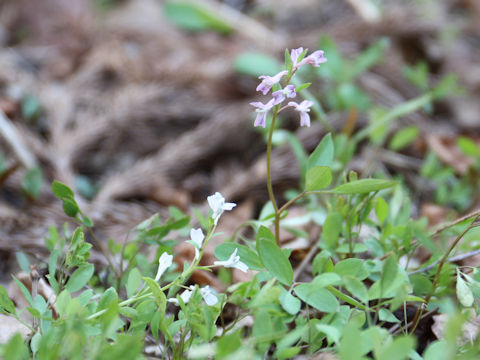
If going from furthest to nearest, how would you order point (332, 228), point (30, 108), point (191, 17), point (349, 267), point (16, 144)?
point (191, 17)
point (30, 108)
point (16, 144)
point (332, 228)
point (349, 267)

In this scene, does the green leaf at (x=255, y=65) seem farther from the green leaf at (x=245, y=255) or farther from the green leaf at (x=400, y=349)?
the green leaf at (x=400, y=349)

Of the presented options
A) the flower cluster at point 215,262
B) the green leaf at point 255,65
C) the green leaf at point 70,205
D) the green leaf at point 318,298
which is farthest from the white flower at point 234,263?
the green leaf at point 255,65

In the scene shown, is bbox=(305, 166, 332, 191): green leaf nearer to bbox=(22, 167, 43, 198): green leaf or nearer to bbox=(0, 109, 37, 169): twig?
bbox=(22, 167, 43, 198): green leaf

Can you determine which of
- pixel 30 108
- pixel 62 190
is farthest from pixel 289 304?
pixel 30 108

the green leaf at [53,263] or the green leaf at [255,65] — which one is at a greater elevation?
the green leaf at [53,263]

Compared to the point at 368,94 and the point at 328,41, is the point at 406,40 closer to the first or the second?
the point at 368,94

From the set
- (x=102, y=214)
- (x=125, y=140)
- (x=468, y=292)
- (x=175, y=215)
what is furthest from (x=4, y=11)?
(x=468, y=292)

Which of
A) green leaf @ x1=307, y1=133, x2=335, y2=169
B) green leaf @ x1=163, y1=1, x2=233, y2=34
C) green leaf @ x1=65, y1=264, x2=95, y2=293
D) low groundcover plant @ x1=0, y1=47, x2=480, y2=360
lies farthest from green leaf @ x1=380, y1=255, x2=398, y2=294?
green leaf @ x1=163, y1=1, x2=233, y2=34

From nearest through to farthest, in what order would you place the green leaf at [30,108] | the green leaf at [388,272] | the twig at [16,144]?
the green leaf at [388,272] → the twig at [16,144] → the green leaf at [30,108]

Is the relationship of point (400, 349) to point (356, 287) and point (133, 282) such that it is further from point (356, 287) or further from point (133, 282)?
point (133, 282)
